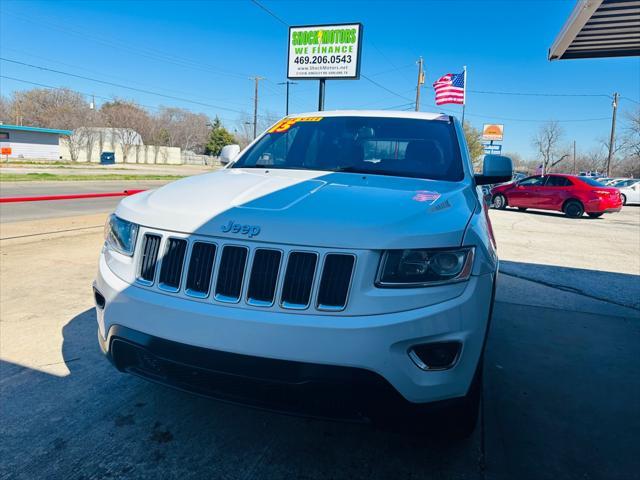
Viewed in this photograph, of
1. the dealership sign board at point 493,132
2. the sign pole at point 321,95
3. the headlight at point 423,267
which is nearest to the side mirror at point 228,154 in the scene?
the headlight at point 423,267

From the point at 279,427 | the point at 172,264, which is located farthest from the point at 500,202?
the point at 172,264

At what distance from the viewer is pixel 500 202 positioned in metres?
18.6

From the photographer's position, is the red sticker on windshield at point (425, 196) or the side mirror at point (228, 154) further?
the side mirror at point (228, 154)

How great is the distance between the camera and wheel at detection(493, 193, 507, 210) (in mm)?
18378

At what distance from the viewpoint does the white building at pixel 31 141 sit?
49.6m

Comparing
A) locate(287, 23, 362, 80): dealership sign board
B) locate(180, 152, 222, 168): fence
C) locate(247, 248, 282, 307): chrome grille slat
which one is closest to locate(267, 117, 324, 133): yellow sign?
locate(247, 248, 282, 307): chrome grille slat

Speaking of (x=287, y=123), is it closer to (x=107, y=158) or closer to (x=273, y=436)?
(x=273, y=436)

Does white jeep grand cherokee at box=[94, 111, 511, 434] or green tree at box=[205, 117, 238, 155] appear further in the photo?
green tree at box=[205, 117, 238, 155]

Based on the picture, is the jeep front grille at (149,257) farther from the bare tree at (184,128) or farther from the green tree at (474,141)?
the bare tree at (184,128)

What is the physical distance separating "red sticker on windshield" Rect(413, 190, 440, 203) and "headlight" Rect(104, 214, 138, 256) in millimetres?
1394

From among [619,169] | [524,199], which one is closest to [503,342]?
[524,199]

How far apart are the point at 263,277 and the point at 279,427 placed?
42.0 inches

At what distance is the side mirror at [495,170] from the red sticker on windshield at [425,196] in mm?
1221

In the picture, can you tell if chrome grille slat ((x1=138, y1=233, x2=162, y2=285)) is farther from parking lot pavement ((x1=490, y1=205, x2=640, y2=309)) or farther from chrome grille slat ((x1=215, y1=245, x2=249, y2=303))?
parking lot pavement ((x1=490, y1=205, x2=640, y2=309))
